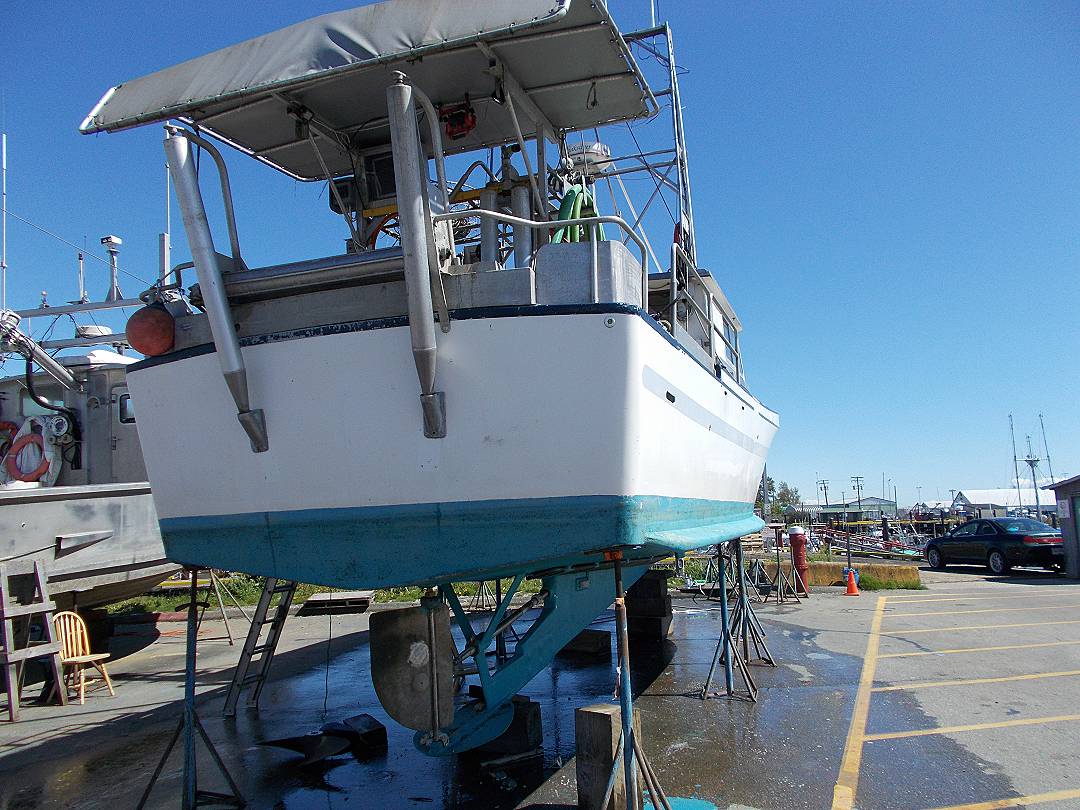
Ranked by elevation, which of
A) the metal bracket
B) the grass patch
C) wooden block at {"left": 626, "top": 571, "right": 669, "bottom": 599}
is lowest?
the grass patch

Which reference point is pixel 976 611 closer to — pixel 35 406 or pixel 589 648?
pixel 589 648

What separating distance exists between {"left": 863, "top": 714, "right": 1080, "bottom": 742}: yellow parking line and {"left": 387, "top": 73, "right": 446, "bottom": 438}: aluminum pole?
4.79 metres

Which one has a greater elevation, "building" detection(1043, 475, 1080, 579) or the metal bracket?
the metal bracket

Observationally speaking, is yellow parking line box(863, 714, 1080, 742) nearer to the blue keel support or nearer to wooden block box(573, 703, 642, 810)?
wooden block box(573, 703, 642, 810)

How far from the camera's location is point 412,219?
339 cm

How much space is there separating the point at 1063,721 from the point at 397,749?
5.45 m

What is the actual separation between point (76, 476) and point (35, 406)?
5.28ft

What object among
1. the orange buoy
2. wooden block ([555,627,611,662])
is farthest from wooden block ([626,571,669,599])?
the orange buoy

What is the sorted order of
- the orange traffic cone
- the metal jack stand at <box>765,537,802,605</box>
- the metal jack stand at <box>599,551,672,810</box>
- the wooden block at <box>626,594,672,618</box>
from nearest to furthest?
the metal jack stand at <box>599,551,672,810</box>, the wooden block at <box>626,594,672,618</box>, the metal jack stand at <box>765,537,802,605</box>, the orange traffic cone

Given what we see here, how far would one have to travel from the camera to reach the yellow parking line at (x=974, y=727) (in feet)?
19.0

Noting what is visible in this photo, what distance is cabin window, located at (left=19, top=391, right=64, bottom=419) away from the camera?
11.7m

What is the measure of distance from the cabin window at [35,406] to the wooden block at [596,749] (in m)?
10.8

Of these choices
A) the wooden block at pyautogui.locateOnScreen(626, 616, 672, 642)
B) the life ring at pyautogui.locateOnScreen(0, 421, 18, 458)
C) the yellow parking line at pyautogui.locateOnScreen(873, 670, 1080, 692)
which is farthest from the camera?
the life ring at pyautogui.locateOnScreen(0, 421, 18, 458)

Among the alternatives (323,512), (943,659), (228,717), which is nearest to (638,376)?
(323,512)
